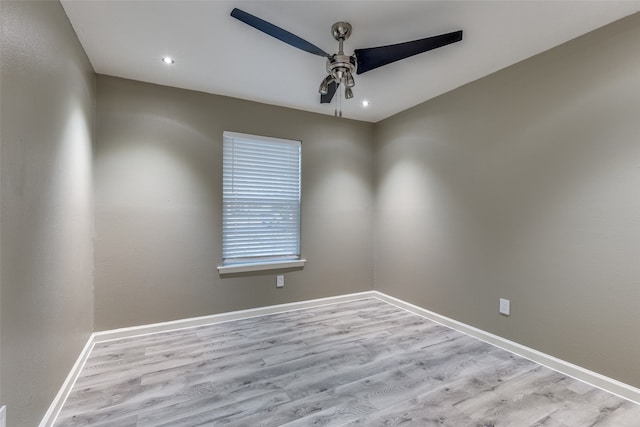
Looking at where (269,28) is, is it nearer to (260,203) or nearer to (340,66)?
(340,66)

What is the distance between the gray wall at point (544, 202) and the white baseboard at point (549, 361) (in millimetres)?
48

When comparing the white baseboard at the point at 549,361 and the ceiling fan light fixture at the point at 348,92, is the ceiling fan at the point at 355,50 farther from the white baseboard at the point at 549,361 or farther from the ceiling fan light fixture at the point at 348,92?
the white baseboard at the point at 549,361

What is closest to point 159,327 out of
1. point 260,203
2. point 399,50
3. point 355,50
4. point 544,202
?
point 260,203

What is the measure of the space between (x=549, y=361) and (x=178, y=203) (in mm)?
3488

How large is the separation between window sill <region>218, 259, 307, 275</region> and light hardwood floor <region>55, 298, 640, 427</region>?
0.61 m

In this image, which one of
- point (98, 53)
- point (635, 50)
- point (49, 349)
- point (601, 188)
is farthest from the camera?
point (98, 53)

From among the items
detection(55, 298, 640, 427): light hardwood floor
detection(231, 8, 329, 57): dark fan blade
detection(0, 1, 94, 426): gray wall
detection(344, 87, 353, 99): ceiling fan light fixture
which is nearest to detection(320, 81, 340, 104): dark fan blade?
detection(344, 87, 353, 99): ceiling fan light fixture

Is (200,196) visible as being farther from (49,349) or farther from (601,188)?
(601,188)

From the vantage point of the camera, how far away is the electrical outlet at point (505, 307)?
2.57m

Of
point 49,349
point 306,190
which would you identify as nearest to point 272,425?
point 49,349

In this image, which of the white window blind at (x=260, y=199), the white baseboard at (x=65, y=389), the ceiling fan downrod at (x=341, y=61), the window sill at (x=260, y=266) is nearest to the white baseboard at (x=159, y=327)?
the white baseboard at (x=65, y=389)

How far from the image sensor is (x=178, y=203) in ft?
9.89

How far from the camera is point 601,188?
6.65ft

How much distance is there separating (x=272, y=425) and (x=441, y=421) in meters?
0.96
